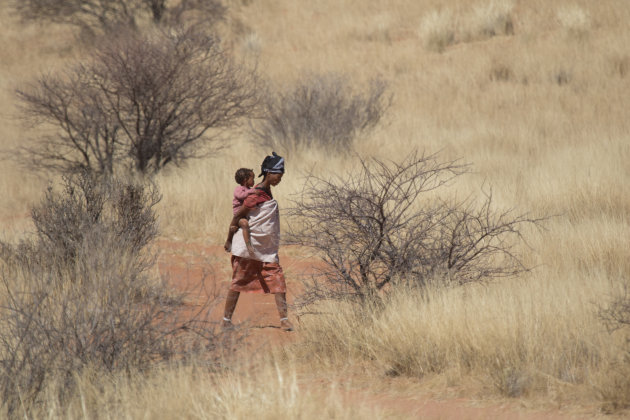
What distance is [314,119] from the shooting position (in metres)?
14.0

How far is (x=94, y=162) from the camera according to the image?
13453 mm

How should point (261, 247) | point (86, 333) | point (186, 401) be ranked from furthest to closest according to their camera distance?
point (261, 247) < point (86, 333) < point (186, 401)

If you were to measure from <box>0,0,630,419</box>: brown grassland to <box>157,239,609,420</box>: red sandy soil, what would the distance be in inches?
2.5

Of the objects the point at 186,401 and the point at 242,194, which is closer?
the point at 186,401

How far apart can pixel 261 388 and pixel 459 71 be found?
16903 millimetres

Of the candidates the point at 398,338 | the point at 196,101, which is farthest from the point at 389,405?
the point at 196,101

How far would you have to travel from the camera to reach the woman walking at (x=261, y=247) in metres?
5.55

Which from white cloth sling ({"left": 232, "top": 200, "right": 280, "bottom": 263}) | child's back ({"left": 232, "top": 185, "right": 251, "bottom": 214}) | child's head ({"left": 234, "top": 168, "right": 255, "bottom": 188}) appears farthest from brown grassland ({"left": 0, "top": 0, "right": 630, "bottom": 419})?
child's head ({"left": 234, "top": 168, "right": 255, "bottom": 188})

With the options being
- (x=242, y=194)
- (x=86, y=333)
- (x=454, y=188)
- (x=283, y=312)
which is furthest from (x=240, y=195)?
(x=454, y=188)

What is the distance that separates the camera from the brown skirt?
5.66 metres

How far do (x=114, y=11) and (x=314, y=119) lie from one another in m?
15.1

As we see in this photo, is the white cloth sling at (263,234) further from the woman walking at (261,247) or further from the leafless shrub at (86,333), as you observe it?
the leafless shrub at (86,333)

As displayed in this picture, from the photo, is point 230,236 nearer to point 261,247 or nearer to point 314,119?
point 261,247

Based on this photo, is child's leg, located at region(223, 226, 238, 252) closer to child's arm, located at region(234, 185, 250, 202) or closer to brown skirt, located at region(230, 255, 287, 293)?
brown skirt, located at region(230, 255, 287, 293)
